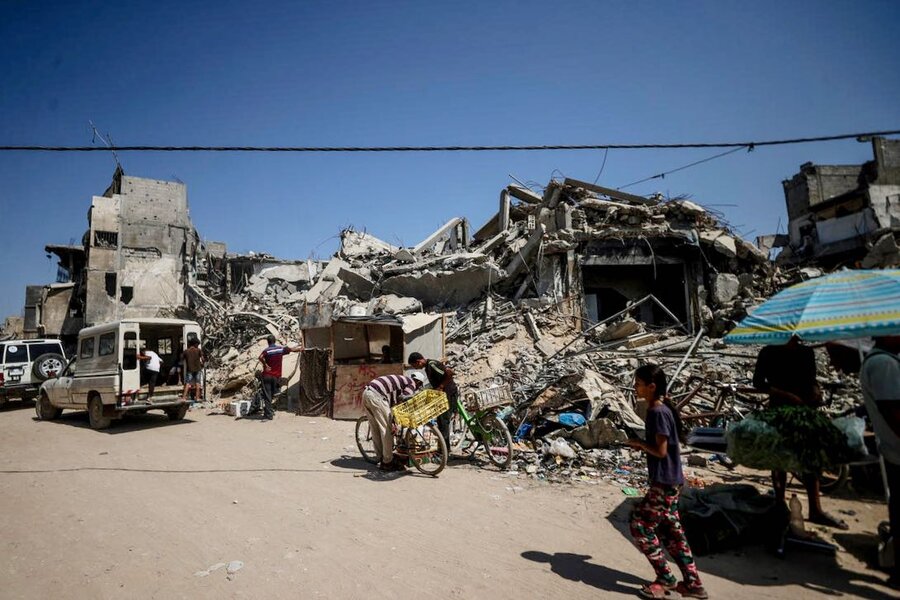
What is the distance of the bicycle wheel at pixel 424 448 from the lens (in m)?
6.32

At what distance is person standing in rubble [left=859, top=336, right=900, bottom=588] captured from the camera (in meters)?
3.28

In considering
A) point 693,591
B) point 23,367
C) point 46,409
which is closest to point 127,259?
point 23,367

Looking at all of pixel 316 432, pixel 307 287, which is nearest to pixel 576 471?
pixel 316 432

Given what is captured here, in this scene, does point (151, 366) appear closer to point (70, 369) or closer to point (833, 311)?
point (70, 369)

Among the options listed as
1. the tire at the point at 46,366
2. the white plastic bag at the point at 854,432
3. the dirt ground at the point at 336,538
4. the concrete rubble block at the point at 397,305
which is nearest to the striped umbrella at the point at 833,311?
the white plastic bag at the point at 854,432

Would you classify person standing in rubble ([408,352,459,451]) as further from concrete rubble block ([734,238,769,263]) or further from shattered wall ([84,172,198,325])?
shattered wall ([84,172,198,325])

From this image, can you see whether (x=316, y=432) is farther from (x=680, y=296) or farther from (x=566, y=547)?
(x=680, y=296)

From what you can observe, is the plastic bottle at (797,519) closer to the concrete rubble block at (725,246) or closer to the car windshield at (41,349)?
the concrete rubble block at (725,246)

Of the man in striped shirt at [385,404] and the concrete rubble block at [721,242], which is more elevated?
the concrete rubble block at [721,242]

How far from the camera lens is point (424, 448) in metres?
6.46

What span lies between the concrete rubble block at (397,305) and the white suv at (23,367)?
1045 cm

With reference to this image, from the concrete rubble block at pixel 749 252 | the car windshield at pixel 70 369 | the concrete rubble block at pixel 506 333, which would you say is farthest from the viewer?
the concrete rubble block at pixel 749 252

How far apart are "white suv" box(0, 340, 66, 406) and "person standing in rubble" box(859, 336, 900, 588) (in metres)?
19.6

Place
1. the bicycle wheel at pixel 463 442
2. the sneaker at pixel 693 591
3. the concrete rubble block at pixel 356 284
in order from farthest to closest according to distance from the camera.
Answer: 1. the concrete rubble block at pixel 356 284
2. the bicycle wheel at pixel 463 442
3. the sneaker at pixel 693 591
